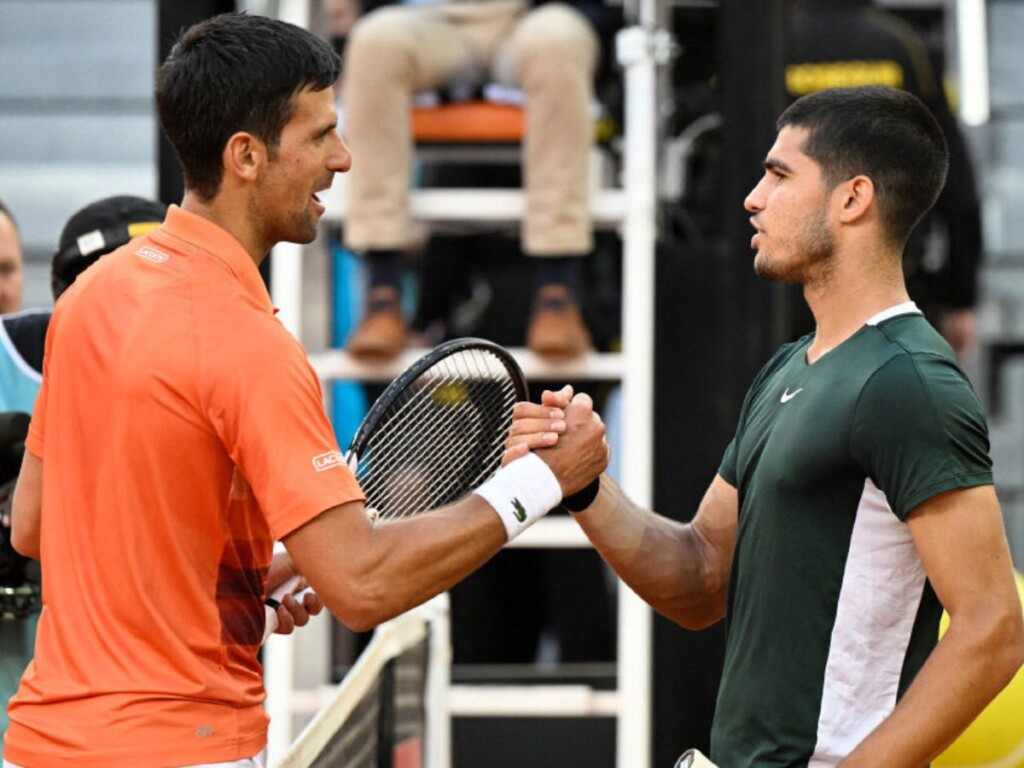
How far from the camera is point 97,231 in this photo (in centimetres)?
320

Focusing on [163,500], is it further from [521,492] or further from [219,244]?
[521,492]

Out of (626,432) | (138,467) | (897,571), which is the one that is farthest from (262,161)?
(626,432)

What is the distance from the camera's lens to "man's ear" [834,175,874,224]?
256 cm

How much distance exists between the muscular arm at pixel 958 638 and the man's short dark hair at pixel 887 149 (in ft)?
1.63

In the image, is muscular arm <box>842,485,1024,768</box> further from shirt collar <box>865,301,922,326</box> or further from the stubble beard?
the stubble beard

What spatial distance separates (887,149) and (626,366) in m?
2.05

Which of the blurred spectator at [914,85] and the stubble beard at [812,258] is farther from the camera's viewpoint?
the blurred spectator at [914,85]

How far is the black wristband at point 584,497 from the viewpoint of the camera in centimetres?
280

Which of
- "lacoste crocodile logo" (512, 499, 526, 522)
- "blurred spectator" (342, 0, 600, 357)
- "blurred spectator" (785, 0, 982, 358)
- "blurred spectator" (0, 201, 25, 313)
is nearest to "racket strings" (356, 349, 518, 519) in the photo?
"lacoste crocodile logo" (512, 499, 526, 522)

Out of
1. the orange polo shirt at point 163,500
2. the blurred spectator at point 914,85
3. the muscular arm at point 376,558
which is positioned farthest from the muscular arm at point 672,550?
the blurred spectator at point 914,85

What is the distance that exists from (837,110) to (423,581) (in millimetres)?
968

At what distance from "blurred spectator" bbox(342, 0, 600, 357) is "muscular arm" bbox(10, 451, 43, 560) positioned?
6.72 feet

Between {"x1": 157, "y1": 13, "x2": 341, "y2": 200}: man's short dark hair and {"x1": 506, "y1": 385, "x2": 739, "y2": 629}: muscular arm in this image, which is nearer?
{"x1": 157, "y1": 13, "x2": 341, "y2": 200}: man's short dark hair

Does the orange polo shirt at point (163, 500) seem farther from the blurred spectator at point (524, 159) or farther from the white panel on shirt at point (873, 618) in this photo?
the blurred spectator at point (524, 159)
